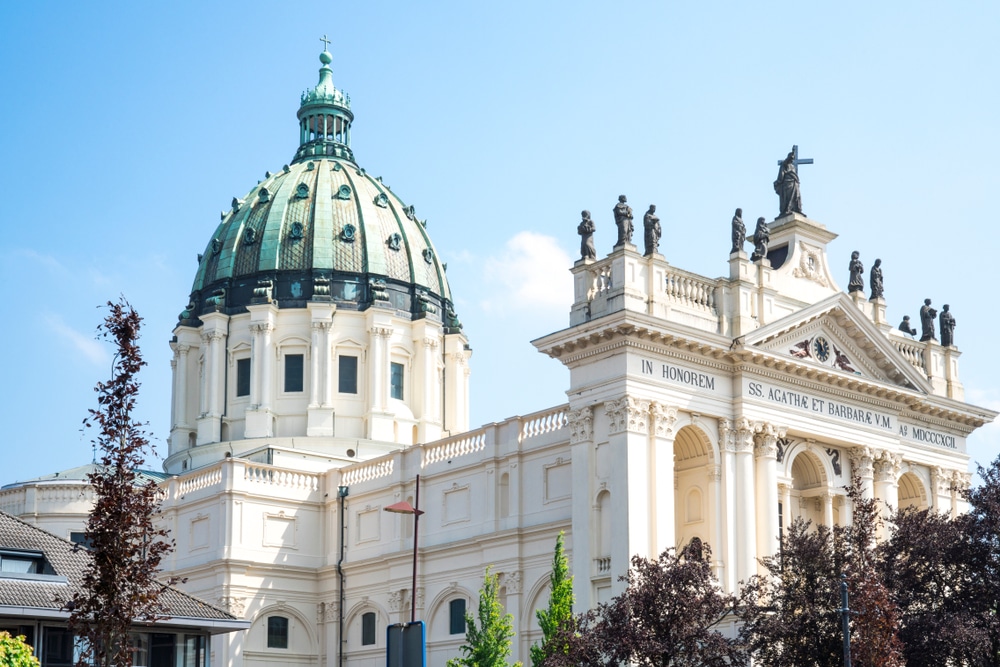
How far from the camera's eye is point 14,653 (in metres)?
27.9

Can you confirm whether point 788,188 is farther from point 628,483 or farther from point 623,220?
point 628,483

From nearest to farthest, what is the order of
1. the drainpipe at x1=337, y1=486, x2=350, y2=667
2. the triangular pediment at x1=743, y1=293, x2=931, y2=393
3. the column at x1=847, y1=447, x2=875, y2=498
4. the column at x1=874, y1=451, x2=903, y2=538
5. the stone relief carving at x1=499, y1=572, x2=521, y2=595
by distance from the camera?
the triangular pediment at x1=743, y1=293, x2=931, y2=393 → the column at x1=847, y1=447, x2=875, y2=498 → the stone relief carving at x1=499, y1=572, x2=521, y2=595 → the column at x1=874, y1=451, x2=903, y2=538 → the drainpipe at x1=337, y1=486, x2=350, y2=667

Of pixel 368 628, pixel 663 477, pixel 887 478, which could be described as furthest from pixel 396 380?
pixel 663 477

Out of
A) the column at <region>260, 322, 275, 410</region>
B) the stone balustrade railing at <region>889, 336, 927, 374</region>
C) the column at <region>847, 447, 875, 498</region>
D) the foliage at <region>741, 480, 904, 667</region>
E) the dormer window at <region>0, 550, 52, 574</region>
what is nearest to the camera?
the foliage at <region>741, 480, 904, 667</region>

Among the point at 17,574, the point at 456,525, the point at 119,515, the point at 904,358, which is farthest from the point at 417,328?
the point at 119,515

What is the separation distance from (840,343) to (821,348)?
1.09 meters

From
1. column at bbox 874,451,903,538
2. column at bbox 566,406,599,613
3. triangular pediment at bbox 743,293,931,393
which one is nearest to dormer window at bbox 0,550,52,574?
column at bbox 566,406,599,613

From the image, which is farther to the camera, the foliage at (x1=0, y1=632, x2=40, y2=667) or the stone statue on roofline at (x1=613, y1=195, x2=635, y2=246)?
the stone statue on roofline at (x1=613, y1=195, x2=635, y2=246)

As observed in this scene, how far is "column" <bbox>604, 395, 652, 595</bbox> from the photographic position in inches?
1767

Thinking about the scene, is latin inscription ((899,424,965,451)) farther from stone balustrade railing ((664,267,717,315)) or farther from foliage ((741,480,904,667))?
foliage ((741,480,904,667))

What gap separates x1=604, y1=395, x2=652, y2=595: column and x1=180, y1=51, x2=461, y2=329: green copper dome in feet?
106

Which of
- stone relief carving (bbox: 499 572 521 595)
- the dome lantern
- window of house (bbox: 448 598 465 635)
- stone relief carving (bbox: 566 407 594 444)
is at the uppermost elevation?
the dome lantern

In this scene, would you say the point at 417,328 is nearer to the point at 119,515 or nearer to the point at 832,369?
the point at 832,369

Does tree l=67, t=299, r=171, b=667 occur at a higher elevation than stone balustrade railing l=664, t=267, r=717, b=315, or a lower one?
lower
